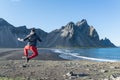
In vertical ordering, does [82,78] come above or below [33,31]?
below

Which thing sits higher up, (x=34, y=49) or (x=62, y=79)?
(x=34, y=49)

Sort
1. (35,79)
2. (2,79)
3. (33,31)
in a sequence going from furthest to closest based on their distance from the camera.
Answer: (33,31) → (35,79) → (2,79)

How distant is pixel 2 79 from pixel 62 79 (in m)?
3.99

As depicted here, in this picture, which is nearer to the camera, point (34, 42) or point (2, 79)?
point (2, 79)

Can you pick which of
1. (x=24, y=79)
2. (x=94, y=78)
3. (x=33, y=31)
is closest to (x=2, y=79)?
(x=24, y=79)

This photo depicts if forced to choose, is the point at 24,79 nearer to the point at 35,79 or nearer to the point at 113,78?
the point at 35,79

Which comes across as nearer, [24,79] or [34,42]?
[24,79]

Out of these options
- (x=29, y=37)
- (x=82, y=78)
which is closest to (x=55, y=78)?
(x=82, y=78)

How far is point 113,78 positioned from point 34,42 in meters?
5.98

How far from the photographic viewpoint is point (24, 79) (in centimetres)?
1706

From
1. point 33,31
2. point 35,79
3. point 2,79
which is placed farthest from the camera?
point 33,31

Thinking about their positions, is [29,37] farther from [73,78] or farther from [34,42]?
[73,78]

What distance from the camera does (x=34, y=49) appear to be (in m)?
Answer: 19.2

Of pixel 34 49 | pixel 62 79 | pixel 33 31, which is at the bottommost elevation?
pixel 62 79
